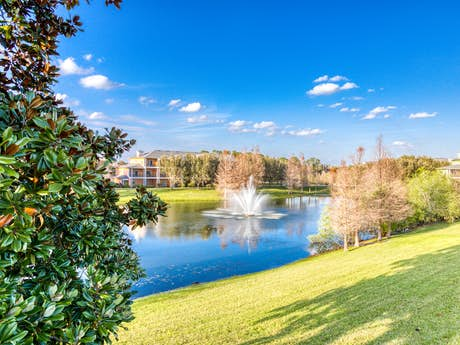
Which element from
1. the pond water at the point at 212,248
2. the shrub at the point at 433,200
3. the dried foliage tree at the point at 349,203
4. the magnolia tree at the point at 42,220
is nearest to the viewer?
the magnolia tree at the point at 42,220

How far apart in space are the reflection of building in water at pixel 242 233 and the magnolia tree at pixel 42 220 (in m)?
16.1

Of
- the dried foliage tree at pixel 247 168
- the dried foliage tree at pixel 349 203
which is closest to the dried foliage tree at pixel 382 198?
the dried foliage tree at pixel 349 203

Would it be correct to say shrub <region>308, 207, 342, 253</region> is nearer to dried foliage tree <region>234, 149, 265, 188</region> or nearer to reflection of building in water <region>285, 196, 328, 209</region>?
reflection of building in water <region>285, 196, 328, 209</region>

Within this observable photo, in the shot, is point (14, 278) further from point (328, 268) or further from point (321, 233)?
point (321, 233)

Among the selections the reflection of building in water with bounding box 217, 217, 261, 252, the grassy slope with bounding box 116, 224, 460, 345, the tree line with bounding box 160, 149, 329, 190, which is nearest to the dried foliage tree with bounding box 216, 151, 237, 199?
the tree line with bounding box 160, 149, 329, 190

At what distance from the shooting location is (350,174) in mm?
17641

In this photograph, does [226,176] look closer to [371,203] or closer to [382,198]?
[382,198]

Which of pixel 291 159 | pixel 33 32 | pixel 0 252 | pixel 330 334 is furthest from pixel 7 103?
pixel 291 159

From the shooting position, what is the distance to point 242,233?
22.0 meters

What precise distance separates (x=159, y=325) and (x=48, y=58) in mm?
6027

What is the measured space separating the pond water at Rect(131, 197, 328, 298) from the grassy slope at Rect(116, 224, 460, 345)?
10.8 ft

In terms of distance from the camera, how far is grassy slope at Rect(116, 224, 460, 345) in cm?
484

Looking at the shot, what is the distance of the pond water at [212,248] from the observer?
1338 cm

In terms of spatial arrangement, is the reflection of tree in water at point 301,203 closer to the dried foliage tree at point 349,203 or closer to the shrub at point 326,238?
the shrub at point 326,238
